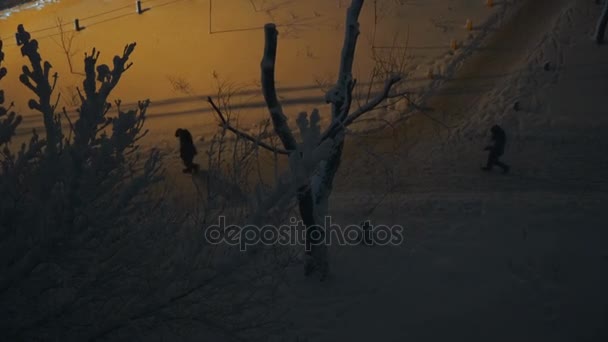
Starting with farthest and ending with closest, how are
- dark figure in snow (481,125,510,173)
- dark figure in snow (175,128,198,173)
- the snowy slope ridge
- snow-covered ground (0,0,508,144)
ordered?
snow-covered ground (0,0,508,144), dark figure in snow (175,128,198,173), dark figure in snow (481,125,510,173), the snowy slope ridge

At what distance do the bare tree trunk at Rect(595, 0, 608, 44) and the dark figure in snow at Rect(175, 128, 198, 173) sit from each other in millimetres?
14151

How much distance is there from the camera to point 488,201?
953 cm

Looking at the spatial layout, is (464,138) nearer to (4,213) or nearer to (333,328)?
(333,328)

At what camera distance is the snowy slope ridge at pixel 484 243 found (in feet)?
20.5

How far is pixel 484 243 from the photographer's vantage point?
25.4 ft

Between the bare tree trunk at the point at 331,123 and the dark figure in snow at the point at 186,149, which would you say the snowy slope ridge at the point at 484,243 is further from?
the dark figure in snow at the point at 186,149

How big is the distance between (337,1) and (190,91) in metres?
9.64

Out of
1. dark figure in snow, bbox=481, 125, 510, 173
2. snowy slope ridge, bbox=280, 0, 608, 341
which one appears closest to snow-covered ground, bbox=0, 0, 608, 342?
snowy slope ridge, bbox=280, 0, 608, 341

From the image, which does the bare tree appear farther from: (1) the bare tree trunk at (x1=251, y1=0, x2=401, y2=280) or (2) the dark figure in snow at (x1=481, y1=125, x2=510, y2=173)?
(2) the dark figure in snow at (x1=481, y1=125, x2=510, y2=173)

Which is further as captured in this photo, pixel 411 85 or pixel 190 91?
pixel 190 91

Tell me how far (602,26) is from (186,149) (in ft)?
47.2

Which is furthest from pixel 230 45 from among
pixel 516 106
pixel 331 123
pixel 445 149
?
pixel 331 123

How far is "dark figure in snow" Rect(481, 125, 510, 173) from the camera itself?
A: 10953 millimetres

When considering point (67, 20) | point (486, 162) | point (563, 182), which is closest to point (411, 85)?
point (486, 162)
